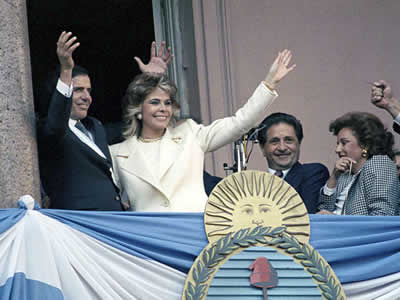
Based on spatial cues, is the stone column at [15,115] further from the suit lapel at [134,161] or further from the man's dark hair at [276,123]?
the man's dark hair at [276,123]

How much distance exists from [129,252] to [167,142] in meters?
1.04

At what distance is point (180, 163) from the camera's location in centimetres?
628

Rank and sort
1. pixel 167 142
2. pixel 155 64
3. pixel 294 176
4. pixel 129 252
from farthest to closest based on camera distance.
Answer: pixel 294 176, pixel 155 64, pixel 167 142, pixel 129 252

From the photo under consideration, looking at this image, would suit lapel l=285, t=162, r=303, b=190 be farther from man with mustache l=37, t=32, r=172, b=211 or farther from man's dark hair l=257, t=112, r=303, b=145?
man with mustache l=37, t=32, r=172, b=211

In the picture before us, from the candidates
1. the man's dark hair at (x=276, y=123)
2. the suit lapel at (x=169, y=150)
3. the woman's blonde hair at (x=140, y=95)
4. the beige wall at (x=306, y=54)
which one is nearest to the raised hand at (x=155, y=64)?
the woman's blonde hair at (x=140, y=95)

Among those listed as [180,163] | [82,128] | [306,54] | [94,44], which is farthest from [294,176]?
[94,44]

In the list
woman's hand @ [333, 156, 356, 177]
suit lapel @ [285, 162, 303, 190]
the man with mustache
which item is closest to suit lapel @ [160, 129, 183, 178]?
the man with mustache

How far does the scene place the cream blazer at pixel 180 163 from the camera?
6.19 meters

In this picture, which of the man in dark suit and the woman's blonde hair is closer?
the woman's blonde hair

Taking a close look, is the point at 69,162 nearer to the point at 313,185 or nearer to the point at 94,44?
the point at 313,185

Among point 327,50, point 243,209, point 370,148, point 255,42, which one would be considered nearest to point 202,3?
point 255,42

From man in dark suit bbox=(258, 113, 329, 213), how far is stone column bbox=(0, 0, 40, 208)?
1527mm

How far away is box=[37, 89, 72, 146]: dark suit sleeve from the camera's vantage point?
5773 millimetres

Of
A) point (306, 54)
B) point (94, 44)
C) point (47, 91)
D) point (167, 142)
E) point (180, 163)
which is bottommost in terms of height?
point (180, 163)
